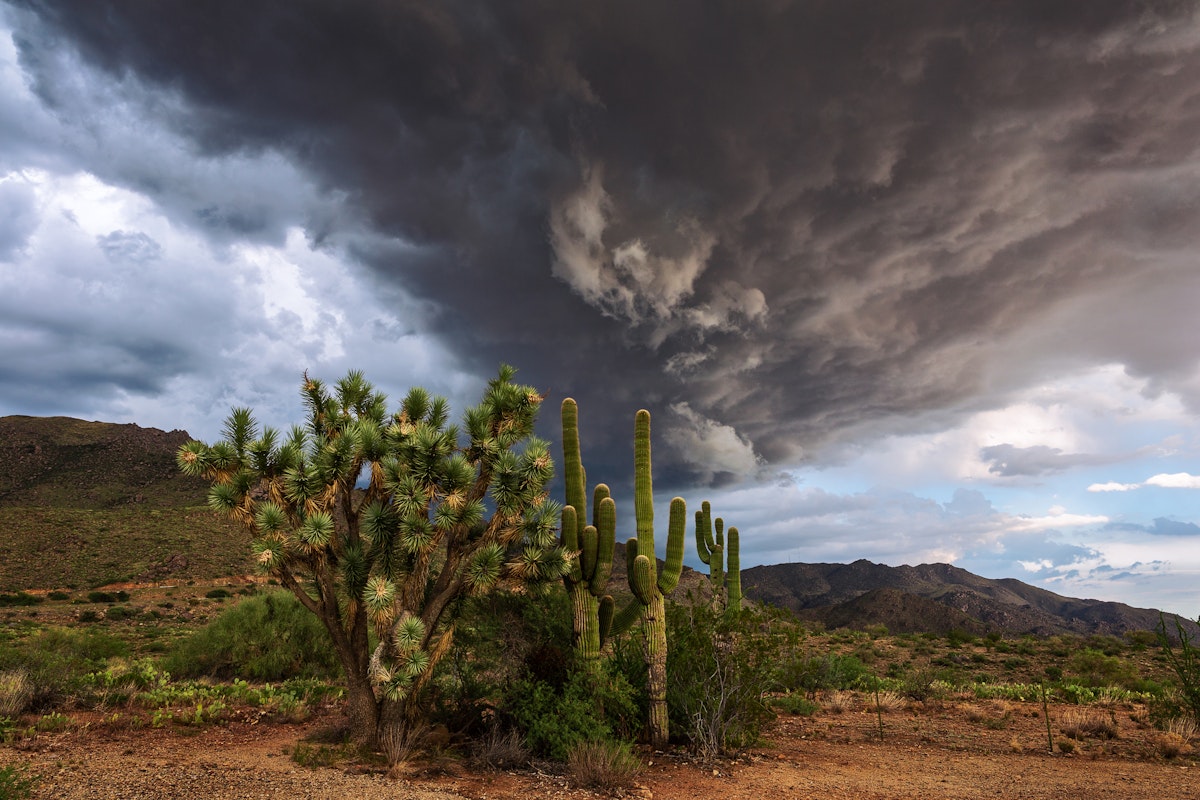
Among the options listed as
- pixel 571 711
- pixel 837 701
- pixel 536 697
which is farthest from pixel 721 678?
pixel 837 701

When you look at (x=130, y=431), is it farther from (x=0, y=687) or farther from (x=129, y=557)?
(x=0, y=687)

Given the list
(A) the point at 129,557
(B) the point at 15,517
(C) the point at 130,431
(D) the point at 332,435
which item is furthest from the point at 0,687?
(C) the point at 130,431

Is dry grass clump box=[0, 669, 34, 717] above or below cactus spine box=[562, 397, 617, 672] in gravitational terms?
below

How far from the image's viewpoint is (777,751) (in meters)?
13.0

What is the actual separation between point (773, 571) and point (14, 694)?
311ft

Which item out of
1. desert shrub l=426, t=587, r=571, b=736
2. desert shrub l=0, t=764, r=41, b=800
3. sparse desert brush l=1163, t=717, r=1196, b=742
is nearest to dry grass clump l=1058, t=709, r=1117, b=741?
sparse desert brush l=1163, t=717, r=1196, b=742

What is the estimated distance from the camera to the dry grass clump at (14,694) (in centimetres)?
1175

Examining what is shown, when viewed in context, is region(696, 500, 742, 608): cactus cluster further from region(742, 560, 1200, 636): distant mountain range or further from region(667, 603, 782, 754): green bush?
region(742, 560, 1200, 636): distant mountain range

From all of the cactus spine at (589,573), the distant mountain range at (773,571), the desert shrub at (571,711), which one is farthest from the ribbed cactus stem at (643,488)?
the distant mountain range at (773,571)

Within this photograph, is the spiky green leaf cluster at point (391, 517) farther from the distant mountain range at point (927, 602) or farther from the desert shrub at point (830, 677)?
the distant mountain range at point (927, 602)

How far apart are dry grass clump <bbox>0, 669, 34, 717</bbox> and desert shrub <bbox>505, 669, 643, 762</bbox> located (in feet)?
29.2

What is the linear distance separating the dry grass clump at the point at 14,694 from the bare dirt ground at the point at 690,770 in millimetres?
1459

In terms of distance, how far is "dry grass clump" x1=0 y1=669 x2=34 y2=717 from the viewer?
11750 mm

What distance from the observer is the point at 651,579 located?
12062mm
